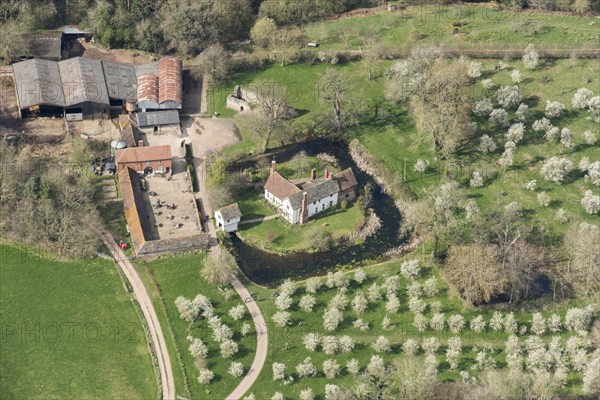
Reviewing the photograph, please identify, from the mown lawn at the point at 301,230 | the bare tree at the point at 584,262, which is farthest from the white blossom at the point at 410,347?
the bare tree at the point at 584,262

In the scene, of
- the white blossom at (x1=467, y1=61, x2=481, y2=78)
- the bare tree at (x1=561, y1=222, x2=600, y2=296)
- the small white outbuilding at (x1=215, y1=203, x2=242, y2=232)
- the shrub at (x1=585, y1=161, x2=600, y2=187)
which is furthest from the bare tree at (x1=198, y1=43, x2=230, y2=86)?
the bare tree at (x1=561, y1=222, x2=600, y2=296)

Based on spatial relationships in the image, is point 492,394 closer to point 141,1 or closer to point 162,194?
point 162,194

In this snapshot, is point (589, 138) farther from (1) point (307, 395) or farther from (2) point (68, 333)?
(2) point (68, 333)

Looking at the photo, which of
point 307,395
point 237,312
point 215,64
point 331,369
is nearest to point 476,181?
point 331,369

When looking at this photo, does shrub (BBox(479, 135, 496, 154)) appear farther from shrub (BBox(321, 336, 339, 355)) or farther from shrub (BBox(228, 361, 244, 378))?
Answer: shrub (BBox(228, 361, 244, 378))

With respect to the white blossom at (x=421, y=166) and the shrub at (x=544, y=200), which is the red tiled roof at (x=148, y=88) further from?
the shrub at (x=544, y=200)
